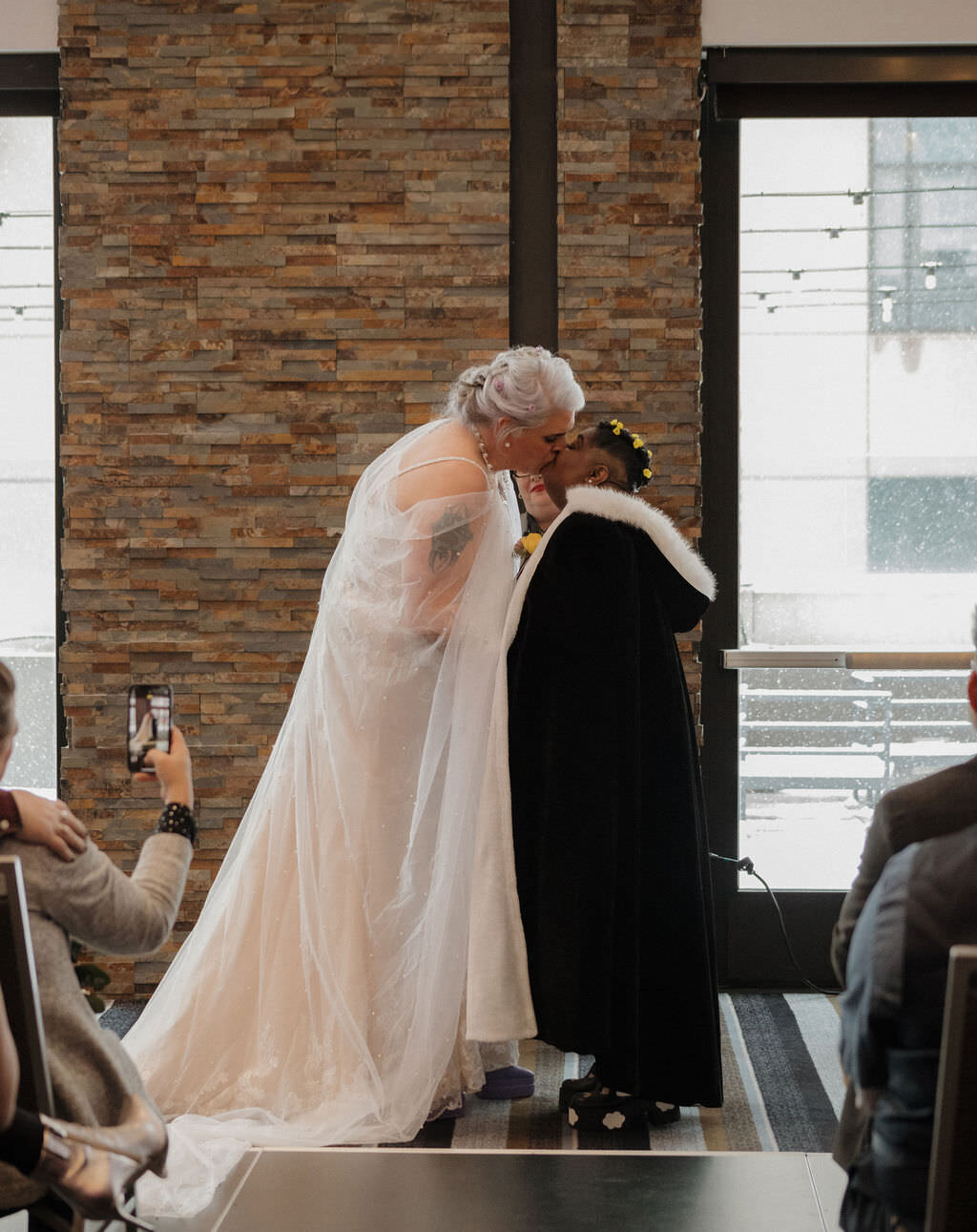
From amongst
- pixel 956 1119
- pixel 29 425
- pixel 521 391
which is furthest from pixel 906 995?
pixel 29 425

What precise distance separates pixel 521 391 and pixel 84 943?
1.68 meters

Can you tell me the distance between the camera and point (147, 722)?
1.77 meters

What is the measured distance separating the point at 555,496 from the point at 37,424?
6.39 feet

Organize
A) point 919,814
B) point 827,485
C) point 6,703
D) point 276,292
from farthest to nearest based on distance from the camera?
point 827,485
point 276,292
point 6,703
point 919,814

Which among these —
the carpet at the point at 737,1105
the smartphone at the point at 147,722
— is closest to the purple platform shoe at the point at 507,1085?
the carpet at the point at 737,1105

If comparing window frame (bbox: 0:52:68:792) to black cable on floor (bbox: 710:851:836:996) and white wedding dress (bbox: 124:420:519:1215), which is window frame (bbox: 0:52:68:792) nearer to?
white wedding dress (bbox: 124:420:519:1215)

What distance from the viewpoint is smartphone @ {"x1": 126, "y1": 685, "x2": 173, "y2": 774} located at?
176cm

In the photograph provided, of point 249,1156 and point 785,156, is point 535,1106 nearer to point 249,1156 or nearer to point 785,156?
point 249,1156

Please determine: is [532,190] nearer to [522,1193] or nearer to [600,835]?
[600,835]

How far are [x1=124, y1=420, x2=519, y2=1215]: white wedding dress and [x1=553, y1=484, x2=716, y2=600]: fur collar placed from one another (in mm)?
223

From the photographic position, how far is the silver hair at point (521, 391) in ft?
9.76

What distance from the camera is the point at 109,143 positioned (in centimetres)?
392

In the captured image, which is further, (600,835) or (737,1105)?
(737,1105)

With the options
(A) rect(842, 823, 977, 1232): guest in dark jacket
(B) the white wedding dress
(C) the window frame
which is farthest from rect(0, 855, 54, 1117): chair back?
(C) the window frame
